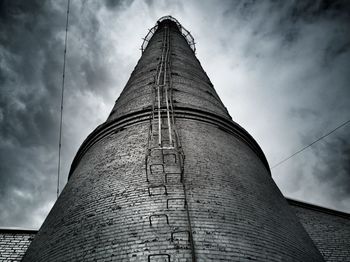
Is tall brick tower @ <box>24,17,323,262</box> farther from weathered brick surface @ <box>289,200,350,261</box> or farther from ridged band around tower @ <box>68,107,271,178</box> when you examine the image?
weathered brick surface @ <box>289,200,350,261</box>

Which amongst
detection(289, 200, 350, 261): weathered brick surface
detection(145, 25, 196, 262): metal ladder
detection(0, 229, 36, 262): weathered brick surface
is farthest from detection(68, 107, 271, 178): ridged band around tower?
detection(289, 200, 350, 261): weathered brick surface

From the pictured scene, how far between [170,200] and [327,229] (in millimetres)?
6941

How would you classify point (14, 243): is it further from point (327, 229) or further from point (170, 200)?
point (327, 229)

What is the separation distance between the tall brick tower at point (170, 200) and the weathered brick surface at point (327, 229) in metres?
3.59

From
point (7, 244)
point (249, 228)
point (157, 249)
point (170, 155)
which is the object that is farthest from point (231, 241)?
point (7, 244)

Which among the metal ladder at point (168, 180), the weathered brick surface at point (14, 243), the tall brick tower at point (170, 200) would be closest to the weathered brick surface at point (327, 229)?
the tall brick tower at point (170, 200)

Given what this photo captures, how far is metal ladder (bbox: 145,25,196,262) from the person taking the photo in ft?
12.4

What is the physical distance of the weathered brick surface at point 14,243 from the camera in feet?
22.0

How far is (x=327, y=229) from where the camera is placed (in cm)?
893

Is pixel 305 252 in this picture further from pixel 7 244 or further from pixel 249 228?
pixel 7 244

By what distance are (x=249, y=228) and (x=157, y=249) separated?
152cm

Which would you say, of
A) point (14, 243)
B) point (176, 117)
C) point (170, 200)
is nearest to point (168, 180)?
point (170, 200)

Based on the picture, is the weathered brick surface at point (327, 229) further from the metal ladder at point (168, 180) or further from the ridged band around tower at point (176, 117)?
the metal ladder at point (168, 180)

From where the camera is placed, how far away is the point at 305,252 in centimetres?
465
